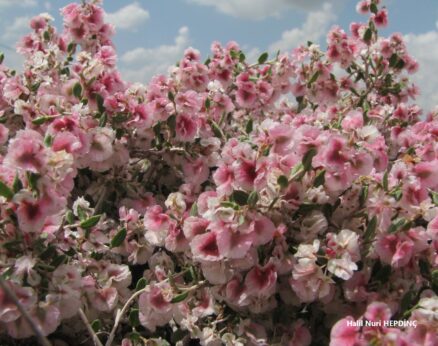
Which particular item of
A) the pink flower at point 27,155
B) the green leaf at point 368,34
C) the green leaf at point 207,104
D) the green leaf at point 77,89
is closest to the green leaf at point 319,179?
the pink flower at point 27,155

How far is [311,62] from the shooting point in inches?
164

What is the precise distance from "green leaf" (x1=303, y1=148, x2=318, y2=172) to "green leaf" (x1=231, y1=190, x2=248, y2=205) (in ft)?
0.77

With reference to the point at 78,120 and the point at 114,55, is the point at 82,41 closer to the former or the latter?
the point at 114,55

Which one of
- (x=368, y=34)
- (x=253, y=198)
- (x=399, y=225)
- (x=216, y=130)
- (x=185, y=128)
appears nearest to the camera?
(x=253, y=198)

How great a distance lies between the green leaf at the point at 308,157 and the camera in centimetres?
192

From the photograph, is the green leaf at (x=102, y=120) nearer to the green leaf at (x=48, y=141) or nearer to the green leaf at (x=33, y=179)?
→ the green leaf at (x=48, y=141)

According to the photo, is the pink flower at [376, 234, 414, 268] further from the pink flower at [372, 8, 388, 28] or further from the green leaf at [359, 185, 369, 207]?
the pink flower at [372, 8, 388, 28]

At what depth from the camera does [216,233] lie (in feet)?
6.22

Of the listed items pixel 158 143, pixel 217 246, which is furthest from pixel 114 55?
pixel 217 246

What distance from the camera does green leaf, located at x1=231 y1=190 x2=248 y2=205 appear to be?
Answer: 1.92m

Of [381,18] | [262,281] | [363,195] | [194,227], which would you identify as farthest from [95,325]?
[381,18]

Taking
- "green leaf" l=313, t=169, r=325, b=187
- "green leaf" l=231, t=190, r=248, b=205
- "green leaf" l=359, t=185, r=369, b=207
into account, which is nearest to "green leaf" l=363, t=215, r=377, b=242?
"green leaf" l=359, t=185, r=369, b=207

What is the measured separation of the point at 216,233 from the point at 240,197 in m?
0.15

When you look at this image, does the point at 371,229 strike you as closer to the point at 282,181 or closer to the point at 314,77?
the point at 282,181
